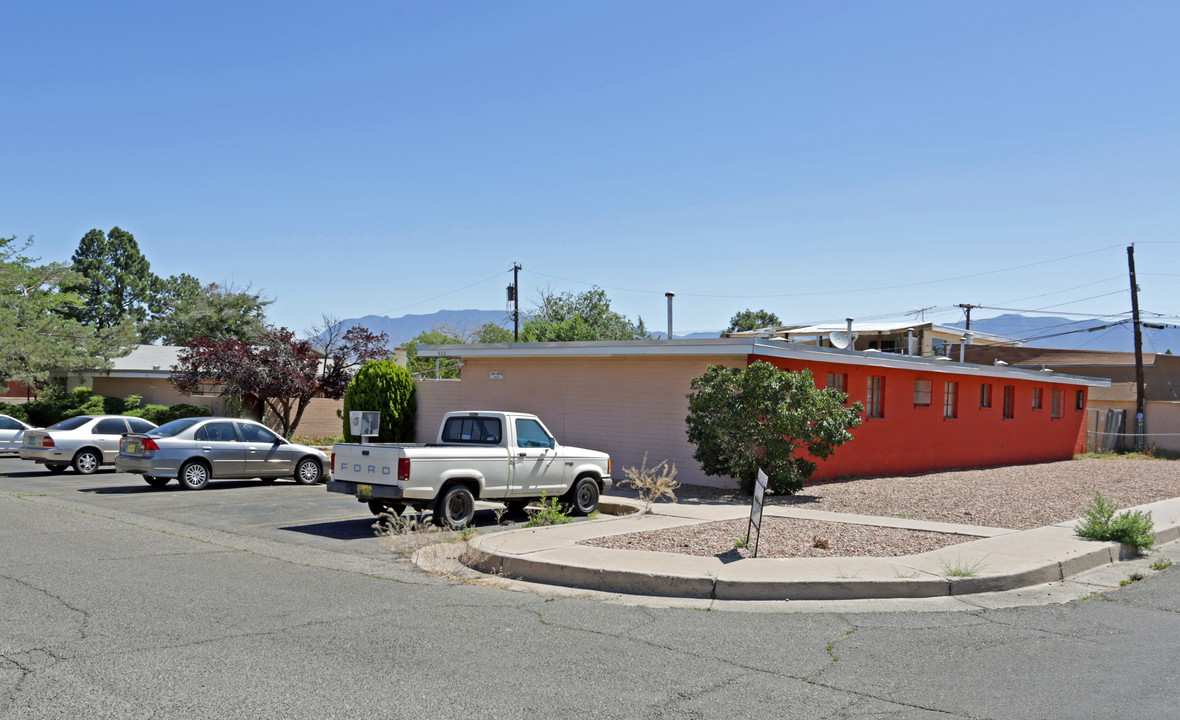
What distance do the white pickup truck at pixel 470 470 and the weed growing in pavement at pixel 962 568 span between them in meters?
6.15

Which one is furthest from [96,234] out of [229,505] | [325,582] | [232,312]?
[325,582]

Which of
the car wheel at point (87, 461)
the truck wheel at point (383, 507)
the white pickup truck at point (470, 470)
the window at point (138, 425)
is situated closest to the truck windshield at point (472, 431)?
the white pickup truck at point (470, 470)

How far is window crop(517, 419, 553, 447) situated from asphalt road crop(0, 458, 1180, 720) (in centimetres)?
392

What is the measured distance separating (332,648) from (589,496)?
859 centimetres

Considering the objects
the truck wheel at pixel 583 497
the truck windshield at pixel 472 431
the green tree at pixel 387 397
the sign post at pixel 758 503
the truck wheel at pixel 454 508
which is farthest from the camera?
the green tree at pixel 387 397

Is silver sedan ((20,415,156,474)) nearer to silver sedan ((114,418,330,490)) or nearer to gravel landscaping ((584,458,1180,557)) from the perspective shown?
A: silver sedan ((114,418,330,490))

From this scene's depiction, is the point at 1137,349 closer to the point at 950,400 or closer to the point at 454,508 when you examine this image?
the point at 950,400

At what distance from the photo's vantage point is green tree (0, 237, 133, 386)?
105 ft

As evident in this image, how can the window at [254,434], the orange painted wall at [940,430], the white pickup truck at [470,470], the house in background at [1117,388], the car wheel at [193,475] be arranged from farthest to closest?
1. the house in background at [1117,388]
2. the orange painted wall at [940,430]
3. the window at [254,434]
4. the car wheel at [193,475]
5. the white pickup truck at [470,470]

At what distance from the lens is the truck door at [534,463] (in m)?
13.7

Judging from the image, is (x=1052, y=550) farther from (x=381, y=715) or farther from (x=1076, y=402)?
(x=1076, y=402)

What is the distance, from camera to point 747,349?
18.2m

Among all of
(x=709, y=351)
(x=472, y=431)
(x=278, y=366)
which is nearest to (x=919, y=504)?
(x=709, y=351)

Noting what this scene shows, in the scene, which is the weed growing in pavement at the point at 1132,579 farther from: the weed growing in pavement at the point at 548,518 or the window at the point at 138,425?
the window at the point at 138,425
